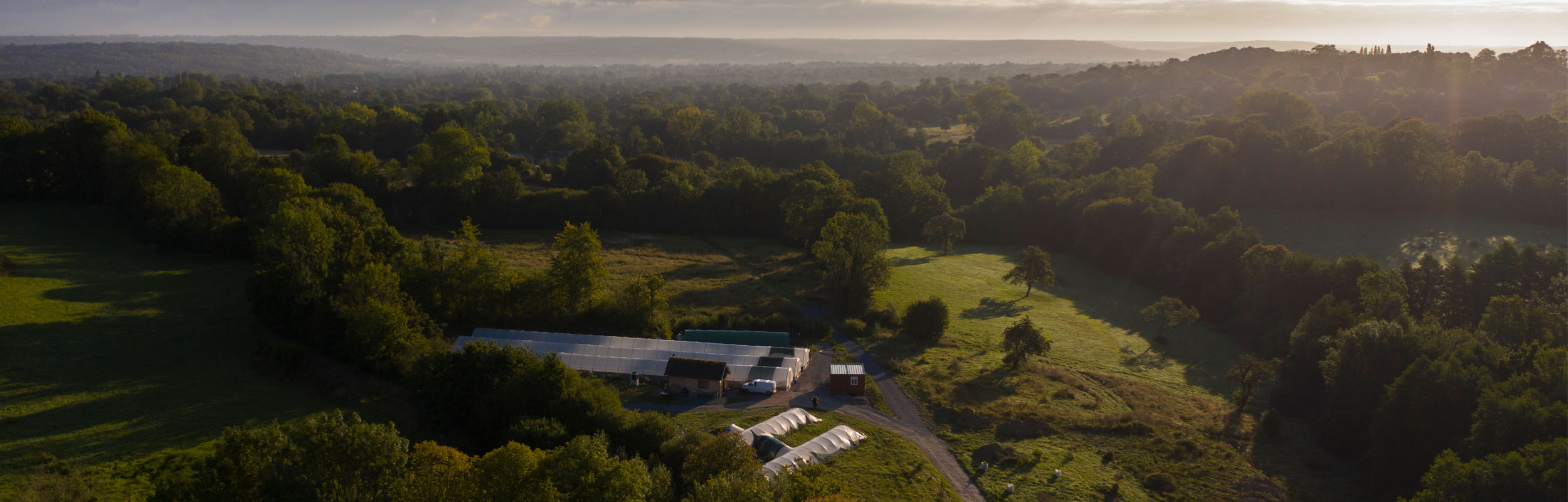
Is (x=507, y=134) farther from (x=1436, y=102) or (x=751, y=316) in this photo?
(x=1436, y=102)

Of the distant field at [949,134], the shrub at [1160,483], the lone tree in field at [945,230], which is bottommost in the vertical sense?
the shrub at [1160,483]

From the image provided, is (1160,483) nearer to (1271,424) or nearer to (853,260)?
(1271,424)

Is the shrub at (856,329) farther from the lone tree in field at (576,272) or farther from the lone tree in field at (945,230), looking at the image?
the lone tree in field at (945,230)

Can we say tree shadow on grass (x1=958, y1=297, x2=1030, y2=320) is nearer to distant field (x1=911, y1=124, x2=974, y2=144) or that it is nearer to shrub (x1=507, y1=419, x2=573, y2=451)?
shrub (x1=507, y1=419, x2=573, y2=451)

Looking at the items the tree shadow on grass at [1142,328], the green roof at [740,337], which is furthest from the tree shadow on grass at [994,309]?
the green roof at [740,337]

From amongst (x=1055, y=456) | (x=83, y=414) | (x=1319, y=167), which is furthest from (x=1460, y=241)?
(x=83, y=414)

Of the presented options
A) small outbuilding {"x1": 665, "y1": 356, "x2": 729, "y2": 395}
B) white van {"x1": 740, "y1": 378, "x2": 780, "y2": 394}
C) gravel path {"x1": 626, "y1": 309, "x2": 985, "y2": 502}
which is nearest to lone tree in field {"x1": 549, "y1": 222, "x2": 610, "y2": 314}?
small outbuilding {"x1": 665, "y1": 356, "x2": 729, "y2": 395}
